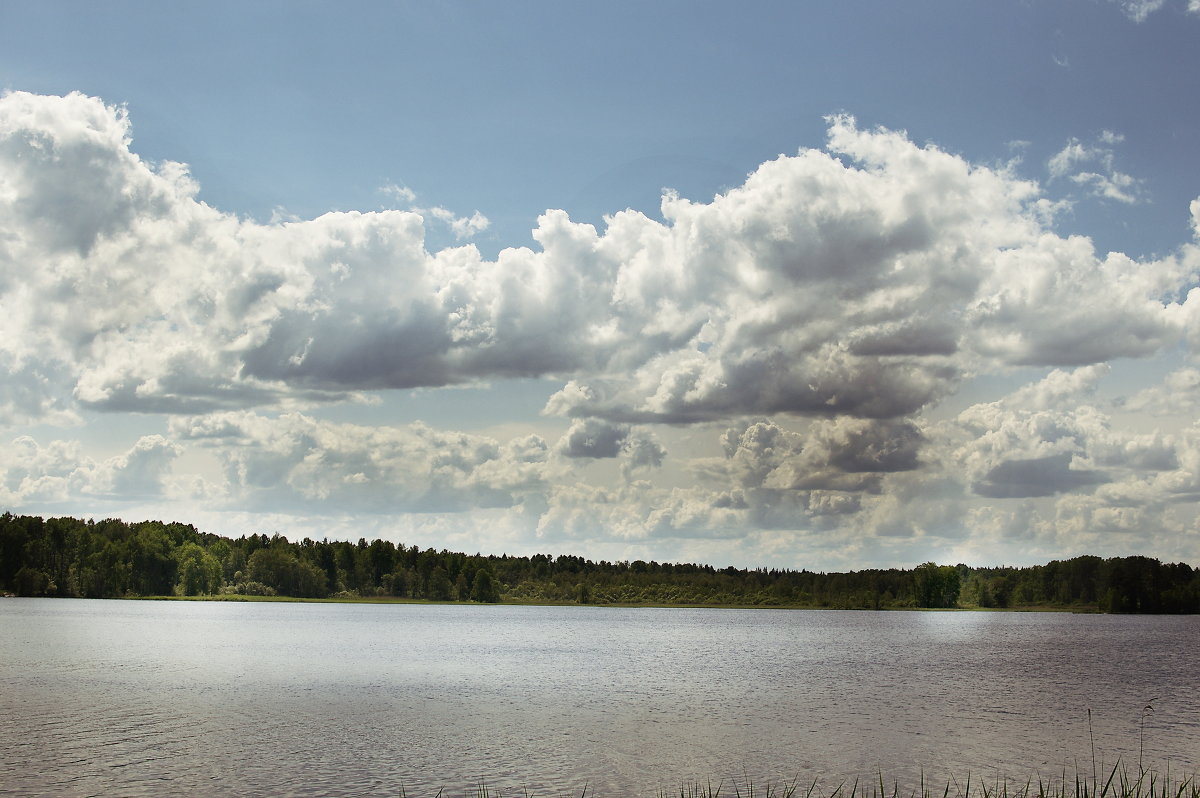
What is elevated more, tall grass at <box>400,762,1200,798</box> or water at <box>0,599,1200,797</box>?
tall grass at <box>400,762,1200,798</box>

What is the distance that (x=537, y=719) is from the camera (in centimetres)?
6494

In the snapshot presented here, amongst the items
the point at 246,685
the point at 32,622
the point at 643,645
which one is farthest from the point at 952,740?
the point at 32,622

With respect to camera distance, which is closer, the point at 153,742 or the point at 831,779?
the point at 831,779

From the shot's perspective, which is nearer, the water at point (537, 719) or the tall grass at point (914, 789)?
the tall grass at point (914, 789)

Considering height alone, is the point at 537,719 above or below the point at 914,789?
below

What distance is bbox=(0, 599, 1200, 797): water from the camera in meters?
45.7

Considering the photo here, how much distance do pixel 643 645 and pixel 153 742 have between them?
11904 cm

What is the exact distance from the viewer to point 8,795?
39.3 m

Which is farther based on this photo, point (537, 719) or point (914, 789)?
point (537, 719)

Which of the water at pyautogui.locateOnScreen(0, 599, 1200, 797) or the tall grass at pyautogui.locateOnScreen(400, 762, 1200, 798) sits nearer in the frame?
the tall grass at pyautogui.locateOnScreen(400, 762, 1200, 798)

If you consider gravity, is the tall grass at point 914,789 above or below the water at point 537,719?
above

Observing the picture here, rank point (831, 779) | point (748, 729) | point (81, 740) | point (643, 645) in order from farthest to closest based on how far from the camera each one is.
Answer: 1. point (643, 645)
2. point (748, 729)
3. point (81, 740)
4. point (831, 779)

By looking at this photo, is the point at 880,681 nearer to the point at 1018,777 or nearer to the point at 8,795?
the point at 1018,777

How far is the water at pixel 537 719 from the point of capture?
4572 centimetres
